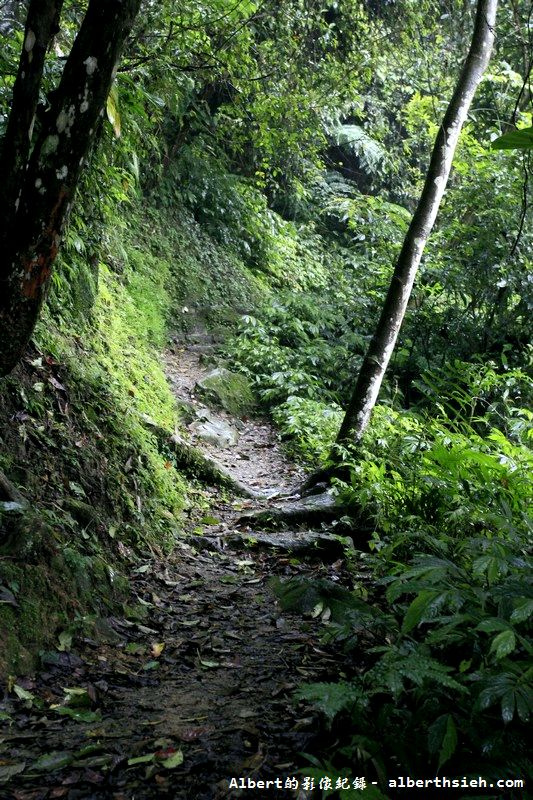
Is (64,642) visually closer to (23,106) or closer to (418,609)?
(418,609)

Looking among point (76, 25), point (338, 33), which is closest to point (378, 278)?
point (338, 33)

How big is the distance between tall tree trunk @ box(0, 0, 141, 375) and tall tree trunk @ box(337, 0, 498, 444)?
11.3ft

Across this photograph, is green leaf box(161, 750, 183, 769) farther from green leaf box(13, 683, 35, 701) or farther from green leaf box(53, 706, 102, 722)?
green leaf box(13, 683, 35, 701)

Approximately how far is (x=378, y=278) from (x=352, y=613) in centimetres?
849

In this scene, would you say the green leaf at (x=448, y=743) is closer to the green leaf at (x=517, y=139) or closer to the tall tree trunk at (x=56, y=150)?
the green leaf at (x=517, y=139)

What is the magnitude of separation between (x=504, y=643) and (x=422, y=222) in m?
4.78

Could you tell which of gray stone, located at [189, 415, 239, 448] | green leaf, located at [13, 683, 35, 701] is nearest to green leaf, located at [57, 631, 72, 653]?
green leaf, located at [13, 683, 35, 701]

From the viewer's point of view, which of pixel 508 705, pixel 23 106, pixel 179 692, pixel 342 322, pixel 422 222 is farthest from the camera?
pixel 342 322

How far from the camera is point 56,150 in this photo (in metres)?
3.24

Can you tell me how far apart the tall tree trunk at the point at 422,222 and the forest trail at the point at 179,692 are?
197cm

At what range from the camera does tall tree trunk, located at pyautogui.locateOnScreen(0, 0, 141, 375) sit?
3.19 meters

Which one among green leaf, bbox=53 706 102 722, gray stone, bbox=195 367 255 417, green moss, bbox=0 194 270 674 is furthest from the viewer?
gray stone, bbox=195 367 255 417

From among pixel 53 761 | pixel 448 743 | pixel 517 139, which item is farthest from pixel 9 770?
pixel 517 139

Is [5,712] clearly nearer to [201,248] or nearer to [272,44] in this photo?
[272,44]
